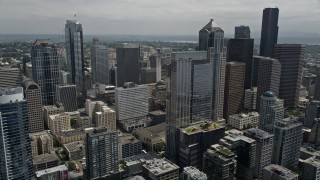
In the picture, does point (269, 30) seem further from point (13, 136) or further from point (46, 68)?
point (13, 136)

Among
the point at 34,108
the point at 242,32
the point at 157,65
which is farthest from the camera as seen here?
the point at 157,65

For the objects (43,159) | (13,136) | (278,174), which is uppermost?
(13,136)

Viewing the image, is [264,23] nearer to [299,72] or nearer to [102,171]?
[299,72]

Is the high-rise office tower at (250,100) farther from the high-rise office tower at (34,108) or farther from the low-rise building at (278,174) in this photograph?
the high-rise office tower at (34,108)

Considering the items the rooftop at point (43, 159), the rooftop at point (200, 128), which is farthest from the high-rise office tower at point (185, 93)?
the rooftop at point (43, 159)

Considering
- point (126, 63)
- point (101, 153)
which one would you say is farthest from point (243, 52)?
point (101, 153)

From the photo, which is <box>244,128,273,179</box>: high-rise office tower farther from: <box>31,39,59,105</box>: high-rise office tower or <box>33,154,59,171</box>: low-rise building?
<box>31,39,59,105</box>: high-rise office tower

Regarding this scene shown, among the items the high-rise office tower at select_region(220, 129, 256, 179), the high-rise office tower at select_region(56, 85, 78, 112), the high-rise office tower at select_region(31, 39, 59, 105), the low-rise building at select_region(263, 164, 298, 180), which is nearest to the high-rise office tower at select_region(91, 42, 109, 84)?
the high-rise office tower at select_region(31, 39, 59, 105)
